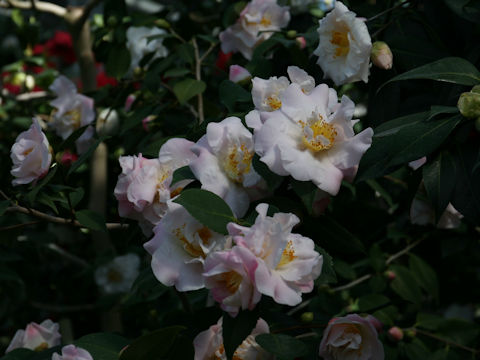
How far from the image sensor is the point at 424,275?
1448 millimetres

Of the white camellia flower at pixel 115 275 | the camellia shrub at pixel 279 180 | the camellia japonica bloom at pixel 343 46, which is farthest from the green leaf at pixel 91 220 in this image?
the white camellia flower at pixel 115 275

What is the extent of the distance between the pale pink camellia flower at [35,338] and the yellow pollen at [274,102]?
561mm

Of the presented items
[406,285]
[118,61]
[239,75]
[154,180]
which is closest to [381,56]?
[239,75]

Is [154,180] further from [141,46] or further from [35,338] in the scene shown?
[141,46]

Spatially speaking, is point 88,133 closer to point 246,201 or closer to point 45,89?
point 246,201

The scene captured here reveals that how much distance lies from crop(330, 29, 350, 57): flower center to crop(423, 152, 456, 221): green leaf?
229 mm

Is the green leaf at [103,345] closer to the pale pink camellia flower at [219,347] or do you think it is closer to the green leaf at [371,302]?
the pale pink camellia flower at [219,347]

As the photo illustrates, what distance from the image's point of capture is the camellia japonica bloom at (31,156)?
0.96 m

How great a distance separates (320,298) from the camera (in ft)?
4.56

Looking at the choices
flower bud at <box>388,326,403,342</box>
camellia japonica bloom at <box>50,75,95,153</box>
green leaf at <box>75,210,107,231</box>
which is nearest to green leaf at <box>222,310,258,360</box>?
green leaf at <box>75,210,107,231</box>

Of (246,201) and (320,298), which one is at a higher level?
(246,201)

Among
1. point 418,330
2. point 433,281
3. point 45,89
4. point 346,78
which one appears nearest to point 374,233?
point 433,281

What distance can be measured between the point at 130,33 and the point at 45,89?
0.49 metres

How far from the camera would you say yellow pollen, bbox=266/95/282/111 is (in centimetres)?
92
